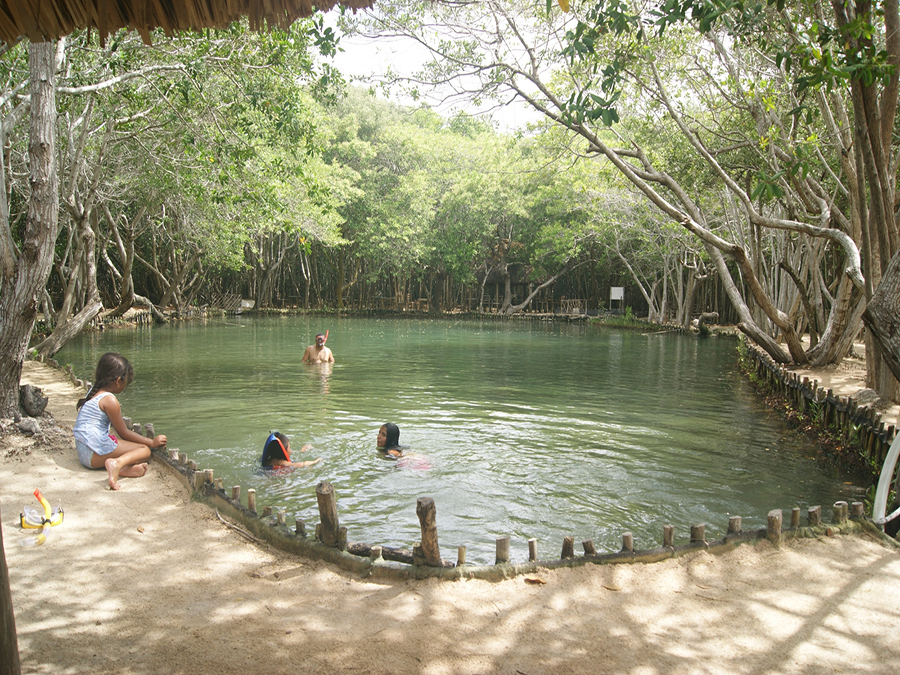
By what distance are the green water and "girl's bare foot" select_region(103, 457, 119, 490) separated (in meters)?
1.43

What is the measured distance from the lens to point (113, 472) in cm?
660

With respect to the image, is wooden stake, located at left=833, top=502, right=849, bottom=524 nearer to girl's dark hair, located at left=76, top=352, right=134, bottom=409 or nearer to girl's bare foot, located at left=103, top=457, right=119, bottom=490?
girl's bare foot, located at left=103, top=457, right=119, bottom=490

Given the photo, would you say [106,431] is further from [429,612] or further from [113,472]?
[429,612]

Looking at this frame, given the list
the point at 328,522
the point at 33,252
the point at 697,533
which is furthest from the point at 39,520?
the point at 697,533

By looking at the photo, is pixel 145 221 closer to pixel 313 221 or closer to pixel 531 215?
pixel 313 221


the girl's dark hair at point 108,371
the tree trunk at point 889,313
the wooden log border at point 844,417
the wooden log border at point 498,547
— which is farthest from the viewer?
the wooden log border at point 844,417

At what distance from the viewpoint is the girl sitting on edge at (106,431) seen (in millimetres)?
6930

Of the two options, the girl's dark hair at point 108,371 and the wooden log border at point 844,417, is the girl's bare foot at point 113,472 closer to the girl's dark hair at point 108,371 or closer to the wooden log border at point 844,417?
the girl's dark hair at point 108,371

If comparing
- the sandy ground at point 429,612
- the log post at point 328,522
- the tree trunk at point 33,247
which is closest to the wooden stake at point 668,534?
the sandy ground at point 429,612

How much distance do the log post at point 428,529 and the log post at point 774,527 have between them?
8.88ft

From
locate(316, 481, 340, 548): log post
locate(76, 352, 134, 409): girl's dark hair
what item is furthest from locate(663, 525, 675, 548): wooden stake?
locate(76, 352, 134, 409): girl's dark hair

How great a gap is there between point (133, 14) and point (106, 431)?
4.65m

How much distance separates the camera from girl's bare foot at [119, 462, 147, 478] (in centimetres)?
691

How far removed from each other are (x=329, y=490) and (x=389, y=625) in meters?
1.17
